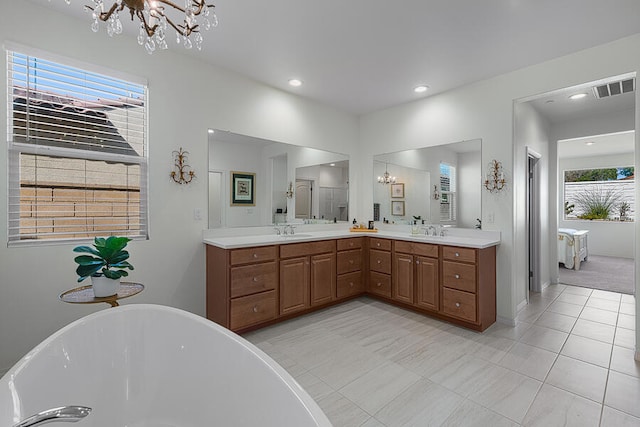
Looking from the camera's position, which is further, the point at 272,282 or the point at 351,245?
the point at 351,245

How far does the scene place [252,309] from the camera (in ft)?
9.45

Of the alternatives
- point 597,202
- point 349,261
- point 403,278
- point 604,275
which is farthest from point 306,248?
point 597,202

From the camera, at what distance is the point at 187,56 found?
289 centimetres

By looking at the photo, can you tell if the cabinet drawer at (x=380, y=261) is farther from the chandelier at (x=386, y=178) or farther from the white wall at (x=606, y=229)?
the white wall at (x=606, y=229)

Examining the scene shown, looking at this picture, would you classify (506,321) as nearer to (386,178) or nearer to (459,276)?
(459,276)

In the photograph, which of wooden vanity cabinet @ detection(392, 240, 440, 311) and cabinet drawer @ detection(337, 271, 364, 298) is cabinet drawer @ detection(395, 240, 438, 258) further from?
cabinet drawer @ detection(337, 271, 364, 298)

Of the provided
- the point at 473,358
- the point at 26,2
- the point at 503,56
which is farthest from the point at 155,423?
the point at 503,56

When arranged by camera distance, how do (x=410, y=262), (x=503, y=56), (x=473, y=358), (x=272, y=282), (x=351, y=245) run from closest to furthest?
(x=473, y=358), (x=503, y=56), (x=272, y=282), (x=410, y=262), (x=351, y=245)

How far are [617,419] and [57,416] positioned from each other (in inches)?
110

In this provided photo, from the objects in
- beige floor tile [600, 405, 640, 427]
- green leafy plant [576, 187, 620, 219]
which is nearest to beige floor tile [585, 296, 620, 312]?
beige floor tile [600, 405, 640, 427]

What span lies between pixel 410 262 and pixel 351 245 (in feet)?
2.56

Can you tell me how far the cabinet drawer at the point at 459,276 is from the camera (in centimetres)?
295

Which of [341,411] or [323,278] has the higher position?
[323,278]

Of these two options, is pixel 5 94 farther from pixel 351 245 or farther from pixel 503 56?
pixel 503 56
